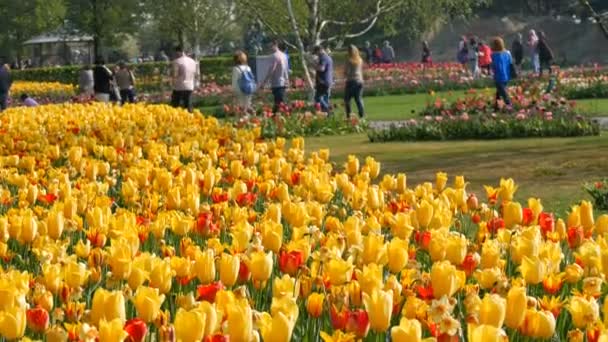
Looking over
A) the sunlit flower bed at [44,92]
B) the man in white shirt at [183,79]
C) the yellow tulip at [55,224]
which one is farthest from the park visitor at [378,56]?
the yellow tulip at [55,224]

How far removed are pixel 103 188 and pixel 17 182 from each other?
→ 0.73 meters

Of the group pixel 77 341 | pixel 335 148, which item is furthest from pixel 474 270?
pixel 335 148

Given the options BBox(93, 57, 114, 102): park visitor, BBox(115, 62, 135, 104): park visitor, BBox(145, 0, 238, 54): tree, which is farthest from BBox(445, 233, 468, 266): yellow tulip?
BBox(145, 0, 238, 54): tree

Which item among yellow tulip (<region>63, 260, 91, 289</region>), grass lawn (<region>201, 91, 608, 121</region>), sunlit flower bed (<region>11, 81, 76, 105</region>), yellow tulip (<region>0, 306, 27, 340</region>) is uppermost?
yellow tulip (<region>0, 306, 27, 340</region>)

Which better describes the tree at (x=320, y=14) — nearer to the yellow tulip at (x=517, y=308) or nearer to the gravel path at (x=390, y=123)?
the gravel path at (x=390, y=123)

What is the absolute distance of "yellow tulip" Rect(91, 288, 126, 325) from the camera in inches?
126

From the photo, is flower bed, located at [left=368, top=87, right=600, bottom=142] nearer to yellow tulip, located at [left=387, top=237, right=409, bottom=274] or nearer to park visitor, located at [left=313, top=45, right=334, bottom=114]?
park visitor, located at [left=313, top=45, right=334, bottom=114]

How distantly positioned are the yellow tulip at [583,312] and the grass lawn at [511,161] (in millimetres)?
6062

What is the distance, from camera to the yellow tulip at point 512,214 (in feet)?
16.5

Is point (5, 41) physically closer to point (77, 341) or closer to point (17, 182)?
point (17, 182)

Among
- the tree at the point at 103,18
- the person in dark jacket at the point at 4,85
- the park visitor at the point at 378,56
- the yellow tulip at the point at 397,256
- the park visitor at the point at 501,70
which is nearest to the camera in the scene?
the yellow tulip at the point at 397,256

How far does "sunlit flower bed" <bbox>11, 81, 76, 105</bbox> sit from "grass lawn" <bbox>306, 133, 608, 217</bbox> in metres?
17.6

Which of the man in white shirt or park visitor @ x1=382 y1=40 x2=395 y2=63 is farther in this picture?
park visitor @ x1=382 y1=40 x2=395 y2=63

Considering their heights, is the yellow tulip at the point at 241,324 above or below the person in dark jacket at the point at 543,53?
above
